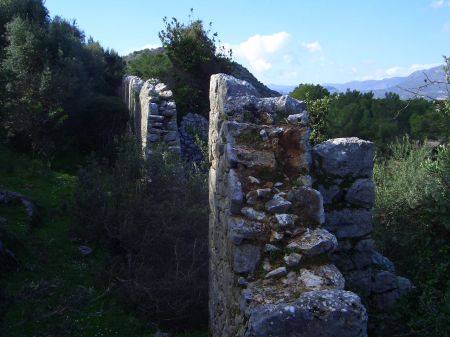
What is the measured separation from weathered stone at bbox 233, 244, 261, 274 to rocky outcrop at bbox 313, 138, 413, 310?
5.75 ft

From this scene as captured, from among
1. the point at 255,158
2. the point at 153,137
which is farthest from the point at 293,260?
the point at 153,137

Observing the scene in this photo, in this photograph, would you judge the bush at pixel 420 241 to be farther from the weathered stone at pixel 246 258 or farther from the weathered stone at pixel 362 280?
the weathered stone at pixel 246 258

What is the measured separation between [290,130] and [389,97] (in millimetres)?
19552

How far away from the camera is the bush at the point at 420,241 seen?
507 centimetres

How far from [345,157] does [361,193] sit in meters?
0.45

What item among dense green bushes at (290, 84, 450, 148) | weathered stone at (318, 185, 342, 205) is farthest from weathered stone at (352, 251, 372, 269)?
dense green bushes at (290, 84, 450, 148)

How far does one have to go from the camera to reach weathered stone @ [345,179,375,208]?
5.44 meters

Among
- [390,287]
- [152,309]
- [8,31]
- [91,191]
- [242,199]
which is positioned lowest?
[152,309]

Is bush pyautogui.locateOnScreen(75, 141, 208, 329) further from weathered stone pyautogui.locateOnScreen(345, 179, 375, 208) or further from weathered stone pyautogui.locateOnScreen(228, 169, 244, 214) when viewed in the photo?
weathered stone pyautogui.locateOnScreen(345, 179, 375, 208)

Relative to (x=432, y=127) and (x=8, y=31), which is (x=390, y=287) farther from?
(x=432, y=127)

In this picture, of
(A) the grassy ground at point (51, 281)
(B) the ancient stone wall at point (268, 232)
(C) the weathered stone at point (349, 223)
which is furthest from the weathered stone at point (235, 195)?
(C) the weathered stone at point (349, 223)

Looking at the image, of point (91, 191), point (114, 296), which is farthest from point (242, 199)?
point (91, 191)

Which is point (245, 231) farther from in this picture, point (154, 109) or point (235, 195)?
point (154, 109)

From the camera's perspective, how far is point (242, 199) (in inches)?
163
